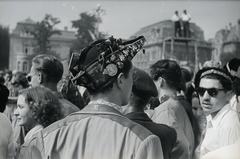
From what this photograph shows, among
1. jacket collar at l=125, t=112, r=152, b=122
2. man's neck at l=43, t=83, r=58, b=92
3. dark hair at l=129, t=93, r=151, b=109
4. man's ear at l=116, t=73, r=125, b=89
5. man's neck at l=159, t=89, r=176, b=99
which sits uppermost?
man's ear at l=116, t=73, r=125, b=89

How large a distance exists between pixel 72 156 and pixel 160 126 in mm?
937

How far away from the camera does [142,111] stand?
257 cm

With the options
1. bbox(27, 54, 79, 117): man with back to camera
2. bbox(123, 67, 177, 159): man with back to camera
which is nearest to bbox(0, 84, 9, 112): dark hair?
bbox(27, 54, 79, 117): man with back to camera

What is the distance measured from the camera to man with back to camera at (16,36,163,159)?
5.16ft

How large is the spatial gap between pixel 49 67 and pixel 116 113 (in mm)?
1776

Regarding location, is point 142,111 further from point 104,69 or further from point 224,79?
point 104,69

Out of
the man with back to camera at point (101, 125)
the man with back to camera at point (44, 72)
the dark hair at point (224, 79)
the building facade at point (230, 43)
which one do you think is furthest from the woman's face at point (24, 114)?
the building facade at point (230, 43)

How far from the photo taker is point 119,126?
1.61 m

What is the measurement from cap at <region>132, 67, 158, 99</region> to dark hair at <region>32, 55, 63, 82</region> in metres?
1.06

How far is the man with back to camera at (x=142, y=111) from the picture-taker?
2393mm

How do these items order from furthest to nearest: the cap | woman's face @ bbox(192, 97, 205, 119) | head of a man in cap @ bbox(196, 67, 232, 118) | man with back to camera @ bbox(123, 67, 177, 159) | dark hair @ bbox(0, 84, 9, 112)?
woman's face @ bbox(192, 97, 205, 119), dark hair @ bbox(0, 84, 9, 112), head of a man in cap @ bbox(196, 67, 232, 118), the cap, man with back to camera @ bbox(123, 67, 177, 159)

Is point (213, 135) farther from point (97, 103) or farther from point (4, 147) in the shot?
point (4, 147)

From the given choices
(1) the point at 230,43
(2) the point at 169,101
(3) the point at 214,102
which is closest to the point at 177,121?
(2) the point at 169,101

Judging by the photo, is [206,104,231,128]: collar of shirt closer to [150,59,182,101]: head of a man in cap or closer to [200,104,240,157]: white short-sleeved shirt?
[200,104,240,157]: white short-sleeved shirt
